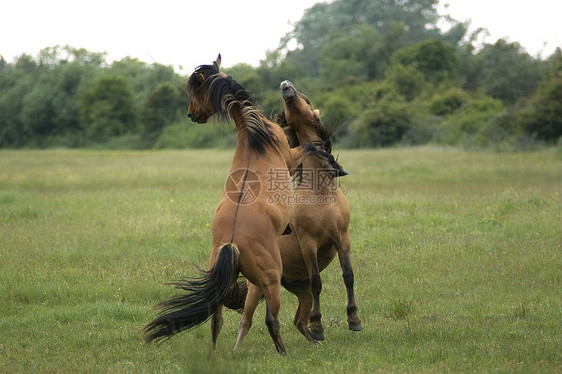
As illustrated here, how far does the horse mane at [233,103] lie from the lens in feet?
19.7

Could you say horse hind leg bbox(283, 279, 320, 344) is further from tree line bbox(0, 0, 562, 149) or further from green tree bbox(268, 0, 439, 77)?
green tree bbox(268, 0, 439, 77)

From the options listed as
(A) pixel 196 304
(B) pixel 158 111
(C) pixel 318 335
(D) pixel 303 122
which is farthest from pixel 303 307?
(B) pixel 158 111

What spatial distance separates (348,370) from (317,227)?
5.05ft

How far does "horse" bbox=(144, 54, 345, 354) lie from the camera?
5492mm

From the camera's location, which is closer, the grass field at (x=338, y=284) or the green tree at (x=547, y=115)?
the grass field at (x=338, y=284)

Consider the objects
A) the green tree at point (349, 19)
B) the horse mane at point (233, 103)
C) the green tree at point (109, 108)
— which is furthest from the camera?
the green tree at point (349, 19)

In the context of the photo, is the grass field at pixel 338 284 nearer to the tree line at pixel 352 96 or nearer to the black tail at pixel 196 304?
the black tail at pixel 196 304

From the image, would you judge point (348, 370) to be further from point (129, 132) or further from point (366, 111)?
point (129, 132)

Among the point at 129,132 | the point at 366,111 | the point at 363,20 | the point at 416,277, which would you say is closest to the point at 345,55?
the point at 129,132

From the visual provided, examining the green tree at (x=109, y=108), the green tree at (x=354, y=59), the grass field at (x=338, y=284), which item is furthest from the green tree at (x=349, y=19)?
the grass field at (x=338, y=284)

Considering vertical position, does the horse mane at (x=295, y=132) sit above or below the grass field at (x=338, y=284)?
above

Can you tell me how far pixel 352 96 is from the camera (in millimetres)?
44062

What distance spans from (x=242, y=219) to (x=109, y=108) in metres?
53.1

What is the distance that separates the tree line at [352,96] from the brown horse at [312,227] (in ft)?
39.9
